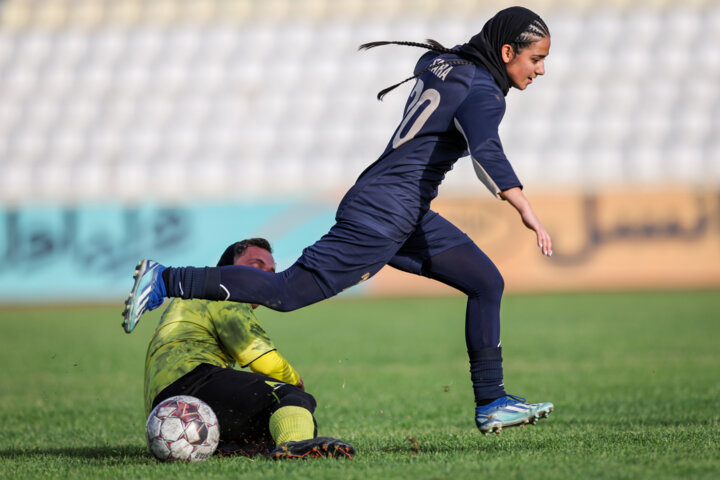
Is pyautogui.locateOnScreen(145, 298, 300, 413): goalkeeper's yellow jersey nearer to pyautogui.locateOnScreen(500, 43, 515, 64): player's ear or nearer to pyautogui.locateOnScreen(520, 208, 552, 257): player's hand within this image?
pyautogui.locateOnScreen(520, 208, 552, 257): player's hand

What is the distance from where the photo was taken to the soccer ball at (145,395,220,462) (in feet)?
14.0

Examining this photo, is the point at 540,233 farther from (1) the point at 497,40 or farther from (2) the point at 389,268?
(2) the point at 389,268

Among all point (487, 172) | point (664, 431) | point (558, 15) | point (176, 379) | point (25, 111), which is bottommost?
point (664, 431)

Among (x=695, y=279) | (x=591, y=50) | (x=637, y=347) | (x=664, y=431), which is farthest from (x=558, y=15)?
(x=664, y=431)

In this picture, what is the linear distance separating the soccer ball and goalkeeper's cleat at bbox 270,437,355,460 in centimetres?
33

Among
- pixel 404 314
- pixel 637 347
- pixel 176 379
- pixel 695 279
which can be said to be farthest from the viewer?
pixel 695 279

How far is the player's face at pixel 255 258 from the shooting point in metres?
4.88

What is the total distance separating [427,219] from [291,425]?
1242 millimetres

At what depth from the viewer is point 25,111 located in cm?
2252

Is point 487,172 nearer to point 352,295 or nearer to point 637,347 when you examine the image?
point 637,347

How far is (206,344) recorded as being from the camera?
4.86 meters

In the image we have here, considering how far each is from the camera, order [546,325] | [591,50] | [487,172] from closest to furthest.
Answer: [487,172] < [546,325] < [591,50]

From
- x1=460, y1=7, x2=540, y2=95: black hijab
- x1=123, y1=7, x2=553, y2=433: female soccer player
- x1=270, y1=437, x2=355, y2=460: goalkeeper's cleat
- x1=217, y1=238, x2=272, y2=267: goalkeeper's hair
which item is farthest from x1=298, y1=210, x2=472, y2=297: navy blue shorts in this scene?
x1=460, y1=7, x2=540, y2=95: black hijab

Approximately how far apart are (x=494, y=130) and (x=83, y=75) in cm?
2088
